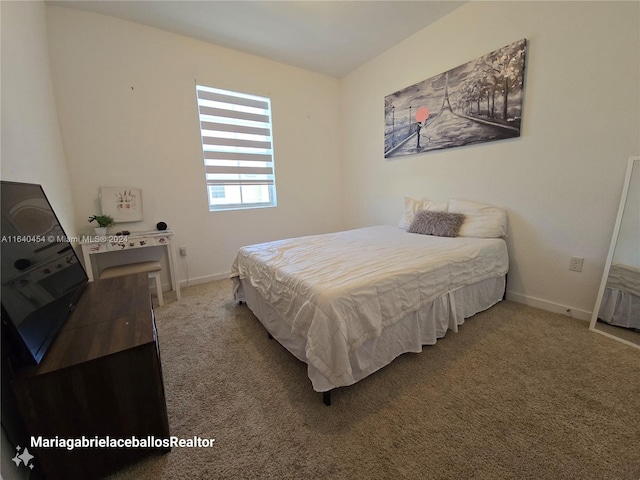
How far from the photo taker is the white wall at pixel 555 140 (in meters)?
1.78

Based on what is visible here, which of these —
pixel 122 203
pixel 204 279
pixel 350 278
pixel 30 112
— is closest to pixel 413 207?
pixel 350 278

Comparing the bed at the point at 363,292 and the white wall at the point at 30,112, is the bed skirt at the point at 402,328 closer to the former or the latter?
the bed at the point at 363,292

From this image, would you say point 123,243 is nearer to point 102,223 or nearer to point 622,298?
point 102,223

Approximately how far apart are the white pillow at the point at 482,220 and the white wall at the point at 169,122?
7.41 feet

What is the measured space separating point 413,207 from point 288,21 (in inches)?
94.7

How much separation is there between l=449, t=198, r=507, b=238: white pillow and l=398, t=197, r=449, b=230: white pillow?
1.04 feet

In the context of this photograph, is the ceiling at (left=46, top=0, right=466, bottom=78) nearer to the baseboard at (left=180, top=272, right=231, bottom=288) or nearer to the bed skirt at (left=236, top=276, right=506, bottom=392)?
the bed skirt at (left=236, top=276, right=506, bottom=392)

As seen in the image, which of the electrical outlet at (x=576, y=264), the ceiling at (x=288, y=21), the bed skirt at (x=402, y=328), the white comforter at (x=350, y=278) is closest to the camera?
the white comforter at (x=350, y=278)

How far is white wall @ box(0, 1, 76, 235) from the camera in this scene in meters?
1.34

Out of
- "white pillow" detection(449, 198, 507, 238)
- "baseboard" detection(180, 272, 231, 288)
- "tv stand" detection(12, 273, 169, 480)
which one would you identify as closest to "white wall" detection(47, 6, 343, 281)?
"baseboard" detection(180, 272, 231, 288)

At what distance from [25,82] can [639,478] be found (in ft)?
12.4

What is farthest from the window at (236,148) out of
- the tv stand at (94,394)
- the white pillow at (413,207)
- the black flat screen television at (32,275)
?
the tv stand at (94,394)

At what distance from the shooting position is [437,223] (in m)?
2.60

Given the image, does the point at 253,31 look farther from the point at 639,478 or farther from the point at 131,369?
the point at 639,478
